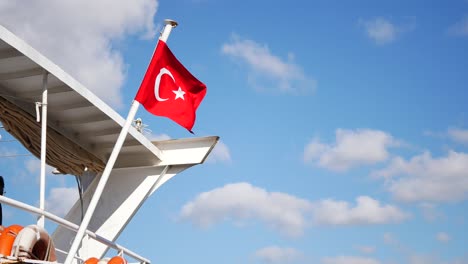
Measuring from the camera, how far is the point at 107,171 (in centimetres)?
836

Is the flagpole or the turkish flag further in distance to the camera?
the turkish flag

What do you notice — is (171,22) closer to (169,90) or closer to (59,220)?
(169,90)

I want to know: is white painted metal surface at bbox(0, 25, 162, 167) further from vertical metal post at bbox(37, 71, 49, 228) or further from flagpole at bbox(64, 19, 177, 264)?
flagpole at bbox(64, 19, 177, 264)

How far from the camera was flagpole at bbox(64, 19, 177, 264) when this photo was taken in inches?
306

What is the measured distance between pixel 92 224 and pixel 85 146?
1.51 m

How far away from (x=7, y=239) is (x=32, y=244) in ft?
0.94

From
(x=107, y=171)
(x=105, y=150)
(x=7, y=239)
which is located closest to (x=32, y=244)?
(x=7, y=239)

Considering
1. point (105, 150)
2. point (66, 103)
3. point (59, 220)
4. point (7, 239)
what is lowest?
point (7, 239)

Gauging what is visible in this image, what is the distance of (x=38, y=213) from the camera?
8211 millimetres

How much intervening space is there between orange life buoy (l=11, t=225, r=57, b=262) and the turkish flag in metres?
2.32

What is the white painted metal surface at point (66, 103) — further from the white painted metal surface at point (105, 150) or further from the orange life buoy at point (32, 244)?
the orange life buoy at point (32, 244)

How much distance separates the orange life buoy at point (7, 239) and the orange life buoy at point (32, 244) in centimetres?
11

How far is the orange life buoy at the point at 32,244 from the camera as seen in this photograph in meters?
6.79

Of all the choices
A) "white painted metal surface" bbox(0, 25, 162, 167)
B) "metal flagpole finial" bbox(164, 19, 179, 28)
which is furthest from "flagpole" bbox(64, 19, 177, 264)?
"white painted metal surface" bbox(0, 25, 162, 167)
